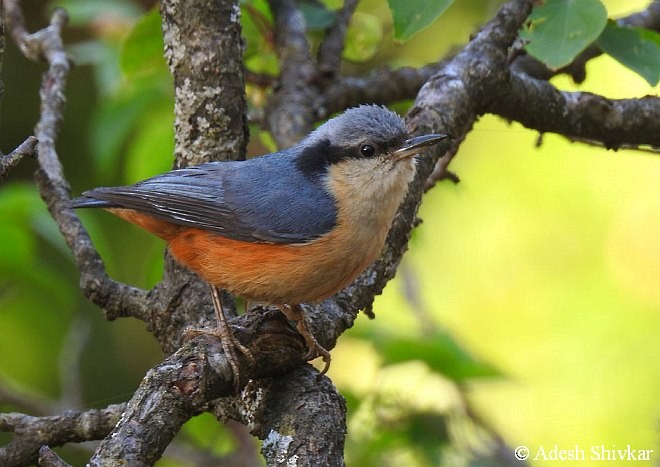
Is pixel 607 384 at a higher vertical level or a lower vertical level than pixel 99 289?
higher

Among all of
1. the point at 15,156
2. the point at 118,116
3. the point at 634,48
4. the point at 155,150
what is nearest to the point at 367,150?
the point at 634,48

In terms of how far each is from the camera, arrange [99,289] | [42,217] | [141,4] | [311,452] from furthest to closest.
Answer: [141,4] → [42,217] → [99,289] → [311,452]

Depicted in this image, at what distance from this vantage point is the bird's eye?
3133 mm

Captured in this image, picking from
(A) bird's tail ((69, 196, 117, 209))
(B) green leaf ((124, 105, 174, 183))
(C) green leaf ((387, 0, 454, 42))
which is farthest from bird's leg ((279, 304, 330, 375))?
(B) green leaf ((124, 105, 174, 183))

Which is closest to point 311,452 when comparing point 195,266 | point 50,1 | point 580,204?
point 195,266

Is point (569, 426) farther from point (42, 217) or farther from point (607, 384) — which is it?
point (42, 217)

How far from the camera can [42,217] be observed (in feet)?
12.5

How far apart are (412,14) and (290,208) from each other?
75 cm

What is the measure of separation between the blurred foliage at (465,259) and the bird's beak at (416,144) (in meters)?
1.06

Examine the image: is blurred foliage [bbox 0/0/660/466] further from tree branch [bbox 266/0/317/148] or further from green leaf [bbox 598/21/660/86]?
green leaf [bbox 598/21/660/86]

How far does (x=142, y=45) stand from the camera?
3.60m

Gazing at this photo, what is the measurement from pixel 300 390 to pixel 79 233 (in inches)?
43.6

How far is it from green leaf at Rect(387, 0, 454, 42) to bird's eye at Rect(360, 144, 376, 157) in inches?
16.4

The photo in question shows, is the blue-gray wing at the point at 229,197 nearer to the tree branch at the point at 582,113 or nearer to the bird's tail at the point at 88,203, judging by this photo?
the bird's tail at the point at 88,203
